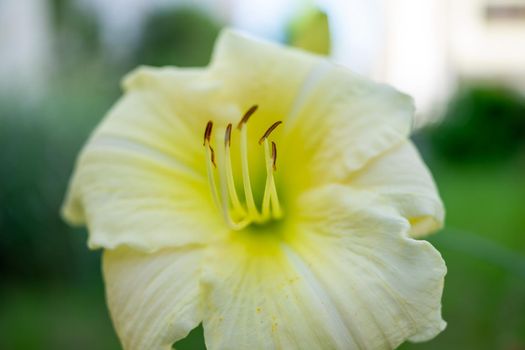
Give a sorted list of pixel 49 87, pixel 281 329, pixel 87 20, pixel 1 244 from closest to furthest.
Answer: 1. pixel 281 329
2. pixel 1 244
3. pixel 49 87
4. pixel 87 20

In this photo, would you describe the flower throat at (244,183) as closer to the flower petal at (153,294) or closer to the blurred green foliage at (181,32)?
the flower petal at (153,294)

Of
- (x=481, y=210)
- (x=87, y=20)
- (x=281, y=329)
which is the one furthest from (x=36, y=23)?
(x=281, y=329)

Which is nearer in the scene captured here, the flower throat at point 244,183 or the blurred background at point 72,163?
the flower throat at point 244,183

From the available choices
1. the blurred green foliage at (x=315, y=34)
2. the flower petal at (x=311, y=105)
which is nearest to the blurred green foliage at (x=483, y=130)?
the blurred green foliage at (x=315, y=34)

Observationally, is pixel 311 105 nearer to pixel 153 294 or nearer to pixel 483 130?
pixel 153 294

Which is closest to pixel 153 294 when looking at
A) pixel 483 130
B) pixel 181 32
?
pixel 483 130

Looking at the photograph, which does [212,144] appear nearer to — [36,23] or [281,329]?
[281,329]

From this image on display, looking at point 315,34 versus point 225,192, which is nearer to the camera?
point 225,192
